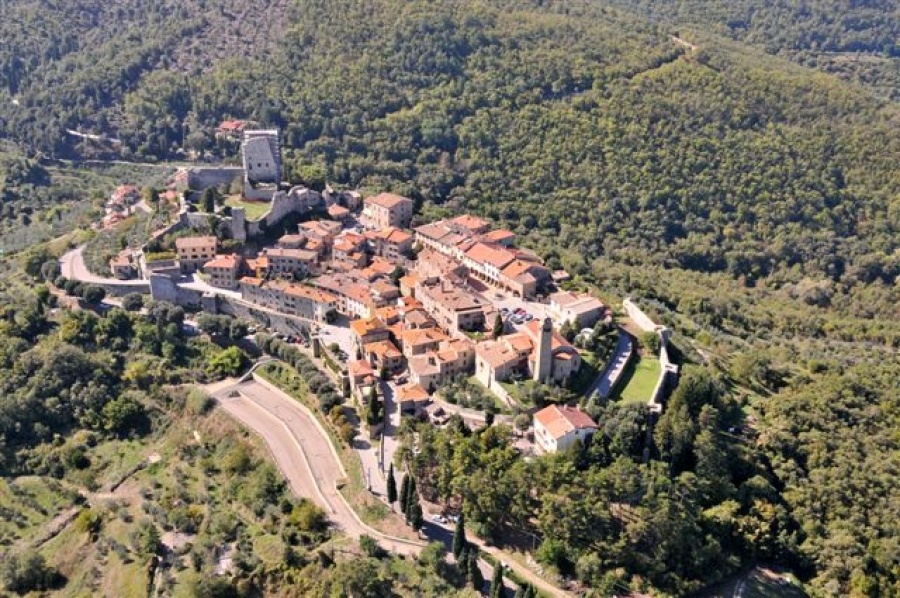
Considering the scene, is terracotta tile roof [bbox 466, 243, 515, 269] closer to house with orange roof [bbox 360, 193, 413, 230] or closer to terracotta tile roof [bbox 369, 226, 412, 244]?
terracotta tile roof [bbox 369, 226, 412, 244]

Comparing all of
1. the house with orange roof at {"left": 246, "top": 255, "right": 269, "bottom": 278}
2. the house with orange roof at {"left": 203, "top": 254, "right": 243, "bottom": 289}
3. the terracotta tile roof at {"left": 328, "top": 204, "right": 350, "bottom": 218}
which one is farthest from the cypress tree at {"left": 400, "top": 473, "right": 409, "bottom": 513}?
the terracotta tile roof at {"left": 328, "top": 204, "right": 350, "bottom": 218}

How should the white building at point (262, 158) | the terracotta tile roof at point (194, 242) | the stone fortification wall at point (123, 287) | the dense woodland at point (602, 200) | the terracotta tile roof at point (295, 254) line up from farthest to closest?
the white building at point (262, 158), the terracotta tile roof at point (194, 242), the stone fortification wall at point (123, 287), the terracotta tile roof at point (295, 254), the dense woodland at point (602, 200)

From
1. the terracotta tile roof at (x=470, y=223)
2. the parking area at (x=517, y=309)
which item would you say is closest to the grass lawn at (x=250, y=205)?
the terracotta tile roof at (x=470, y=223)

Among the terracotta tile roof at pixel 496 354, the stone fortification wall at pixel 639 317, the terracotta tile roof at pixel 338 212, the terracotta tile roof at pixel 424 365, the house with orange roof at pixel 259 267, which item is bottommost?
the stone fortification wall at pixel 639 317

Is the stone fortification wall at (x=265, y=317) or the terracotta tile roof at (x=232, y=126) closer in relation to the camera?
the stone fortification wall at (x=265, y=317)

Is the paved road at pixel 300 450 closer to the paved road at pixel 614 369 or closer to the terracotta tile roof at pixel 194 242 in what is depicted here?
the terracotta tile roof at pixel 194 242
